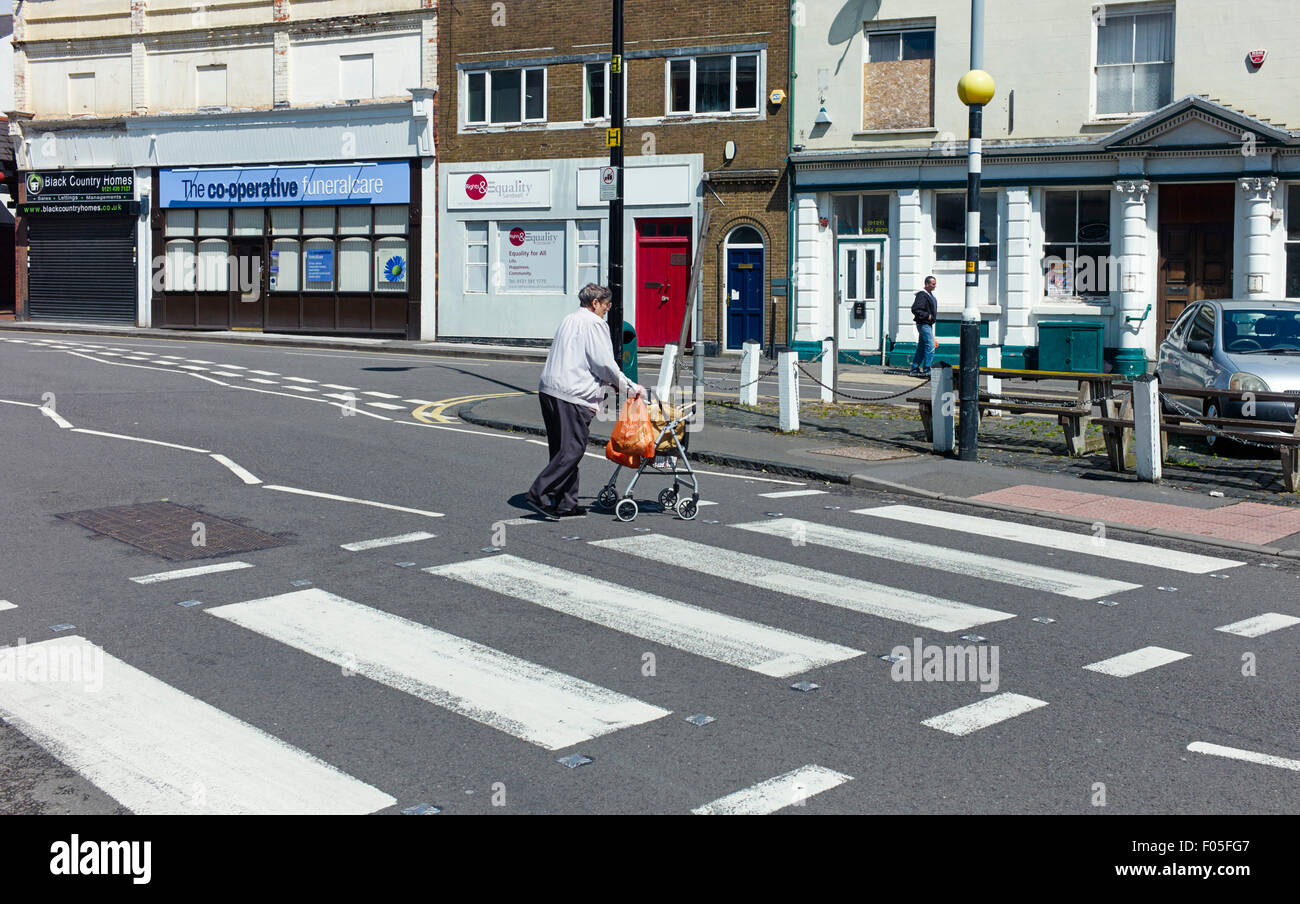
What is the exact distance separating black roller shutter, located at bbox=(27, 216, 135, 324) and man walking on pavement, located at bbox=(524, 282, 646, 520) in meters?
30.6

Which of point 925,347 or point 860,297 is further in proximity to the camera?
point 860,297

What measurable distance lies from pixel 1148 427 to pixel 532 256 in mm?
21981

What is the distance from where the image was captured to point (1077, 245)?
27281mm

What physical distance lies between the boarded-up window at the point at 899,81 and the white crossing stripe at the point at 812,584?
20.3 metres

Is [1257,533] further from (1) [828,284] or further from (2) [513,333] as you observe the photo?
(2) [513,333]

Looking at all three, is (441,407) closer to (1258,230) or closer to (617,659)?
(617,659)

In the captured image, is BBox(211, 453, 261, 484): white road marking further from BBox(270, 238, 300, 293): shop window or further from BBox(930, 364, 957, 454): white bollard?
BBox(270, 238, 300, 293): shop window

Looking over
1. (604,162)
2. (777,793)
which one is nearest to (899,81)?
(604,162)

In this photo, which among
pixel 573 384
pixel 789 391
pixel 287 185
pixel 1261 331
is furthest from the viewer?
pixel 287 185

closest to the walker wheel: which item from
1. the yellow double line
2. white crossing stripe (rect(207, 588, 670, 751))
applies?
white crossing stripe (rect(207, 588, 670, 751))

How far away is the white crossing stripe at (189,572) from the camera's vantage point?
8.82 metres

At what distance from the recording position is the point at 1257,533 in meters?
10.7

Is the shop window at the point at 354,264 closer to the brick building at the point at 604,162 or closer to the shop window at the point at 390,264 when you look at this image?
the shop window at the point at 390,264

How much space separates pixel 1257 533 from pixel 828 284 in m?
19.6
